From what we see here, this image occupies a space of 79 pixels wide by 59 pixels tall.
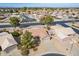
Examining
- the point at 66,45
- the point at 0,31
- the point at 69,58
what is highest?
the point at 0,31

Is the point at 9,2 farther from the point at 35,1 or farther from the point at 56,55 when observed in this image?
the point at 56,55

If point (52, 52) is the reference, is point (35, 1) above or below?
above

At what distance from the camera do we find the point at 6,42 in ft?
8.51

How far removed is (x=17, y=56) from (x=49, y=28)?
26.4 inches

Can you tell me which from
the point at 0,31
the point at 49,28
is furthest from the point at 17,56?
the point at 49,28

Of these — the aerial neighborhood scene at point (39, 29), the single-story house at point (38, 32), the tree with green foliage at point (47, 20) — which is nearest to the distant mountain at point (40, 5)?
the aerial neighborhood scene at point (39, 29)

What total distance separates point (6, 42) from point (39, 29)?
1.82ft

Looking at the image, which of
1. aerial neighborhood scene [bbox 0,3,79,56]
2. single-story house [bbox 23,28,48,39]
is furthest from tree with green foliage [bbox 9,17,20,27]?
single-story house [bbox 23,28,48,39]

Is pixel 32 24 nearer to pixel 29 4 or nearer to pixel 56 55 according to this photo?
pixel 29 4

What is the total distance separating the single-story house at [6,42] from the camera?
258cm

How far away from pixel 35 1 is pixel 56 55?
0.90 metres

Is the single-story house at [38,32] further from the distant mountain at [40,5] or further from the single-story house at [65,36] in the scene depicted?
the distant mountain at [40,5]

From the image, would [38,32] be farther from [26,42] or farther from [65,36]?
[65,36]

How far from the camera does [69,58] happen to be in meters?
2.63
